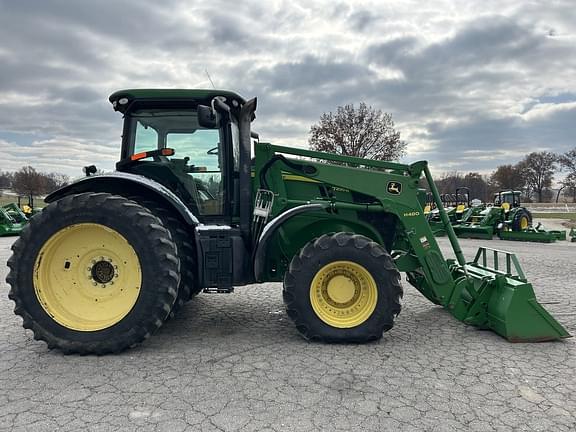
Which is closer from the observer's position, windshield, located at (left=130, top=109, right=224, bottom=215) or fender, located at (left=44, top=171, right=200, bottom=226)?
fender, located at (left=44, top=171, right=200, bottom=226)

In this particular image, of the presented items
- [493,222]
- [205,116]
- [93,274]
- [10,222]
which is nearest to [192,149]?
[205,116]

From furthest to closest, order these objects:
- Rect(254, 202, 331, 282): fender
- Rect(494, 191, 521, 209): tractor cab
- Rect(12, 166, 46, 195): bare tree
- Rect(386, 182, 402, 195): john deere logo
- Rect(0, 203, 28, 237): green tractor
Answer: Rect(12, 166, 46, 195): bare tree
Rect(494, 191, 521, 209): tractor cab
Rect(0, 203, 28, 237): green tractor
Rect(386, 182, 402, 195): john deere logo
Rect(254, 202, 331, 282): fender

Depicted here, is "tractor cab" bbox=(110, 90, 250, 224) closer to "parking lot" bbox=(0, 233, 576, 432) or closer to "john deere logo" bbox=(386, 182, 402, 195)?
"parking lot" bbox=(0, 233, 576, 432)

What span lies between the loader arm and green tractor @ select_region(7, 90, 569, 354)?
0.01 metres

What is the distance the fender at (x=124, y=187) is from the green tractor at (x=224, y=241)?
19 millimetres

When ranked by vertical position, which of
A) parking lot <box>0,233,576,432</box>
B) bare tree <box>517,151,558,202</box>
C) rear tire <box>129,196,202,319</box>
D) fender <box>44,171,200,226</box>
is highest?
bare tree <box>517,151,558,202</box>

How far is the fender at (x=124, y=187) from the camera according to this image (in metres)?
4.28

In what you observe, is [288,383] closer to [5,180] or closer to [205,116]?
[205,116]

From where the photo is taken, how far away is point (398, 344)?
170 inches

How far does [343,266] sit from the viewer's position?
4348 millimetres

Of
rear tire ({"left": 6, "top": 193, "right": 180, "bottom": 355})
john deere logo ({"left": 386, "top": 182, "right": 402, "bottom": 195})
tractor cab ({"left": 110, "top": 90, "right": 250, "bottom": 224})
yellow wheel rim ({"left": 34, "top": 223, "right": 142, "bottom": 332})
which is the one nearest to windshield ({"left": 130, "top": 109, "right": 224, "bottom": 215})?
tractor cab ({"left": 110, "top": 90, "right": 250, "bottom": 224})

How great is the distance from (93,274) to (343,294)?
8.25ft

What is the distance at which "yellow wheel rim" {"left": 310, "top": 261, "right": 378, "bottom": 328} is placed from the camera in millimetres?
4305

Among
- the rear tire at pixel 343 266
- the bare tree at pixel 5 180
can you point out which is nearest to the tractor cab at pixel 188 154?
the rear tire at pixel 343 266
